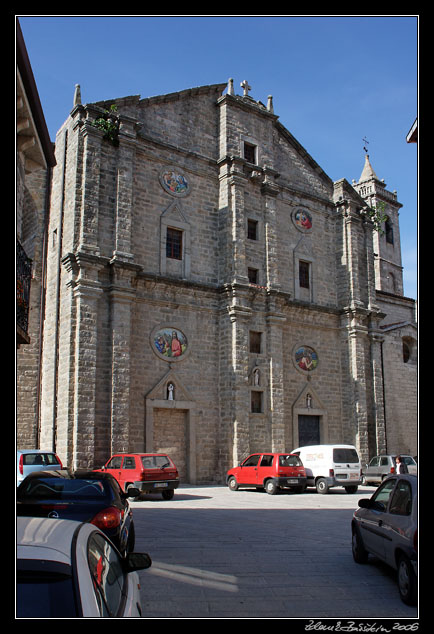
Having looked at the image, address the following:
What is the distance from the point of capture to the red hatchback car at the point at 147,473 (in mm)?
16109

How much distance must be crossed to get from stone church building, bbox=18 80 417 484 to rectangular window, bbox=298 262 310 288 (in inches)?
5.3

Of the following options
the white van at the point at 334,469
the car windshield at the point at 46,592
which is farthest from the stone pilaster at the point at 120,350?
the car windshield at the point at 46,592

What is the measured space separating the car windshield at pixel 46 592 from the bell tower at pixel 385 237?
5094 cm

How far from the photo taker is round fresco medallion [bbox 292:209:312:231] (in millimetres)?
28516

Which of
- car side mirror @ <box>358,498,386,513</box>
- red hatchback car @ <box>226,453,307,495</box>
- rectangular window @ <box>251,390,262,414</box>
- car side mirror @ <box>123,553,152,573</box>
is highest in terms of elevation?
rectangular window @ <box>251,390,262,414</box>

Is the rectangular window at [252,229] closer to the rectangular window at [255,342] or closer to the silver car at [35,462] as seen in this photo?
the rectangular window at [255,342]

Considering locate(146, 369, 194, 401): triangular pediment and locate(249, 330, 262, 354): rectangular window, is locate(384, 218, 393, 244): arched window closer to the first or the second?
locate(249, 330, 262, 354): rectangular window

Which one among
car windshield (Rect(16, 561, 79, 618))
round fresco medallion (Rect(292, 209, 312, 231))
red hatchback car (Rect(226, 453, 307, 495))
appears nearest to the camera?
car windshield (Rect(16, 561, 79, 618))

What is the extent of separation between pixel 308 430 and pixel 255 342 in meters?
4.85

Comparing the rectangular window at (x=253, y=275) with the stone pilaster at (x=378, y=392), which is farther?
the stone pilaster at (x=378, y=392)

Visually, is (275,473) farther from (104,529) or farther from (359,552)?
(104,529)

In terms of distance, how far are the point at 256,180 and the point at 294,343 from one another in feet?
24.9

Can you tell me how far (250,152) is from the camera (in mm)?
27312

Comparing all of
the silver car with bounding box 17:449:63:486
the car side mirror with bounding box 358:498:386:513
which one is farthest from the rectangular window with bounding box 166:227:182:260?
the car side mirror with bounding box 358:498:386:513
